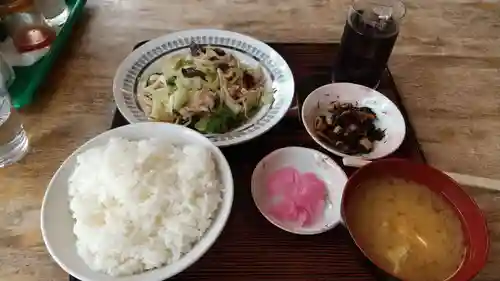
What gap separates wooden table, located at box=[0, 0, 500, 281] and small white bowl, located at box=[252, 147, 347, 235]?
297mm

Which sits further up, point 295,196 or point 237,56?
point 237,56

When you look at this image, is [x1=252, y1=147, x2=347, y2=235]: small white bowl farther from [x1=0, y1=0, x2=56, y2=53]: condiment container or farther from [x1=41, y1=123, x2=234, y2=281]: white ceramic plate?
[x1=0, y1=0, x2=56, y2=53]: condiment container

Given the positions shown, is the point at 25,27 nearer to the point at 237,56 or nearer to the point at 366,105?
the point at 237,56

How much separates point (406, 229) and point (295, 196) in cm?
26

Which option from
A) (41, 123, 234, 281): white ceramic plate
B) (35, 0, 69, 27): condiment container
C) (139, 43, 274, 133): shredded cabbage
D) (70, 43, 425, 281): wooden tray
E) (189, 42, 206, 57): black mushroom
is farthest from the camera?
(35, 0, 69, 27): condiment container

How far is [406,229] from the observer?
104 centimetres

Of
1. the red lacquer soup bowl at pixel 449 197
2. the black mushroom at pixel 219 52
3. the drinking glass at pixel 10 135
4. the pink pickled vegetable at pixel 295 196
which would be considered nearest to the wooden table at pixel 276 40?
the drinking glass at pixel 10 135

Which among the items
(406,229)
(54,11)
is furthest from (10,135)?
(406,229)

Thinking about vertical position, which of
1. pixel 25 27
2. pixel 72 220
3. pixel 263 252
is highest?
pixel 25 27

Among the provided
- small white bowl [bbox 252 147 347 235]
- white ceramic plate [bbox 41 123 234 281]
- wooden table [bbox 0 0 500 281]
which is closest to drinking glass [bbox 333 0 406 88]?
wooden table [bbox 0 0 500 281]

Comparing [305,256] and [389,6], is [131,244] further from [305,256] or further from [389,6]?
[389,6]

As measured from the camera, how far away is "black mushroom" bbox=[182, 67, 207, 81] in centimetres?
135

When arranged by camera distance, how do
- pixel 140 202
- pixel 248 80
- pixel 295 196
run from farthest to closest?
pixel 248 80 < pixel 295 196 < pixel 140 202

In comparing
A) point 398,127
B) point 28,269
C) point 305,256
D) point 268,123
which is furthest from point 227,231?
point 398,127
